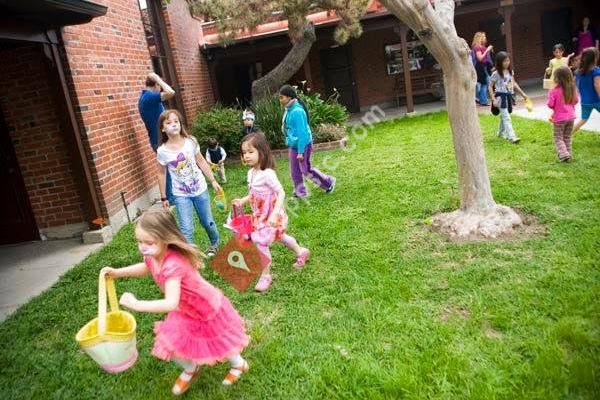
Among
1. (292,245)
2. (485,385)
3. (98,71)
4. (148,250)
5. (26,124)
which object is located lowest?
(485,385)

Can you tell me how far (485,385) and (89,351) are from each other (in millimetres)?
2052

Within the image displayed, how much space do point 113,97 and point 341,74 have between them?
1233 cm

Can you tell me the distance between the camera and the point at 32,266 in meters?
5.71

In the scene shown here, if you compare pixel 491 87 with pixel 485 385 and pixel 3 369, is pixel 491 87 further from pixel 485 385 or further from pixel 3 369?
pixel 3 369

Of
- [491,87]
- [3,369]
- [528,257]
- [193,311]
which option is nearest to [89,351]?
[193,311]

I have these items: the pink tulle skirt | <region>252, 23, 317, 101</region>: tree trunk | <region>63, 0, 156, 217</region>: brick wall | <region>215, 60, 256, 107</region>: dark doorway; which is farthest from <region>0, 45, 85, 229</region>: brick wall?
<region>215, 60, 256, 107</region>: dark doorway

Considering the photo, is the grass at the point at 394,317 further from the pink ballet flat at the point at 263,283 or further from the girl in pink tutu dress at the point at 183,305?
the girl in pink tutu dress at the point at 183,305

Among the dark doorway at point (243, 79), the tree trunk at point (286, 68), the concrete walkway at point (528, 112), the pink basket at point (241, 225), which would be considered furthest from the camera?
the dark doorway at point (243, 79)

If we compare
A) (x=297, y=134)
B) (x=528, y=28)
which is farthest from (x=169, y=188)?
(x=528, y=28)

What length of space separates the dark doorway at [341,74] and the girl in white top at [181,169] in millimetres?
14269

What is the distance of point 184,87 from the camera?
1258cm

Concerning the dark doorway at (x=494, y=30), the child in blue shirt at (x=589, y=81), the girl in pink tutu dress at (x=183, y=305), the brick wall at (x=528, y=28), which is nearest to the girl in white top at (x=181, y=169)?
the girl in pink tutu dress at (x=183, y=305)

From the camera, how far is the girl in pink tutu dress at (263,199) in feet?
12.9

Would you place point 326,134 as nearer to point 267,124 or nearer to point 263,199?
point 267,124
